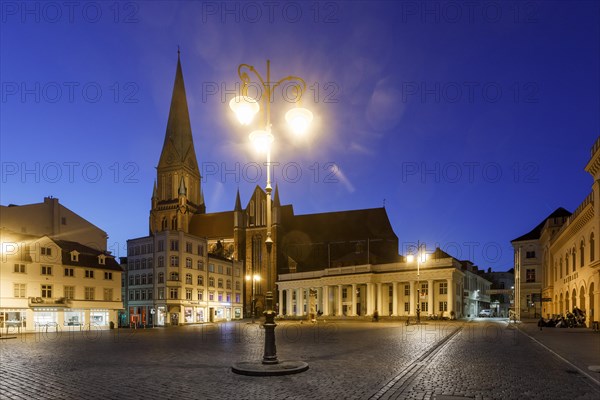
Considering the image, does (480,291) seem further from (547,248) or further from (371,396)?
(371,396)

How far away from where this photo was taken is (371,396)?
10336 millimetres

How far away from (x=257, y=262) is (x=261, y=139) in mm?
85671

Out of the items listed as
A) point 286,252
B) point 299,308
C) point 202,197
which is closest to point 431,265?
point 299,308

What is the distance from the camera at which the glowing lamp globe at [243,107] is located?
1465 centimetres

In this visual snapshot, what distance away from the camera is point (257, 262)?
9969cm

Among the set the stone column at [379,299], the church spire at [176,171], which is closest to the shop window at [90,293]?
the stone column at [379,299]

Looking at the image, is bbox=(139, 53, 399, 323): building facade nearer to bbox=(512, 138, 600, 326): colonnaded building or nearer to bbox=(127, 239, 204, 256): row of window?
bbox=(127, 239, 204, 256): row of window

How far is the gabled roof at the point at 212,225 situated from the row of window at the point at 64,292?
5238 cm

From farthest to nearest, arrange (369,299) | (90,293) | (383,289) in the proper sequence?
(383,289) < (369,299) < (90,293)

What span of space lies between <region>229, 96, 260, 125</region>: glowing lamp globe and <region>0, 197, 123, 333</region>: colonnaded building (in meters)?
37.8

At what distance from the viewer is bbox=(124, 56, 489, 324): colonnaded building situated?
73.9 m

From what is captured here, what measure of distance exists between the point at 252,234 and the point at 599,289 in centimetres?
7519

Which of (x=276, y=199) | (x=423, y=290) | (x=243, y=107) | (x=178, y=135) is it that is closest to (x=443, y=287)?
(x=423, y=290)

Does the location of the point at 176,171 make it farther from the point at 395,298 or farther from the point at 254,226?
the point at 395,298
